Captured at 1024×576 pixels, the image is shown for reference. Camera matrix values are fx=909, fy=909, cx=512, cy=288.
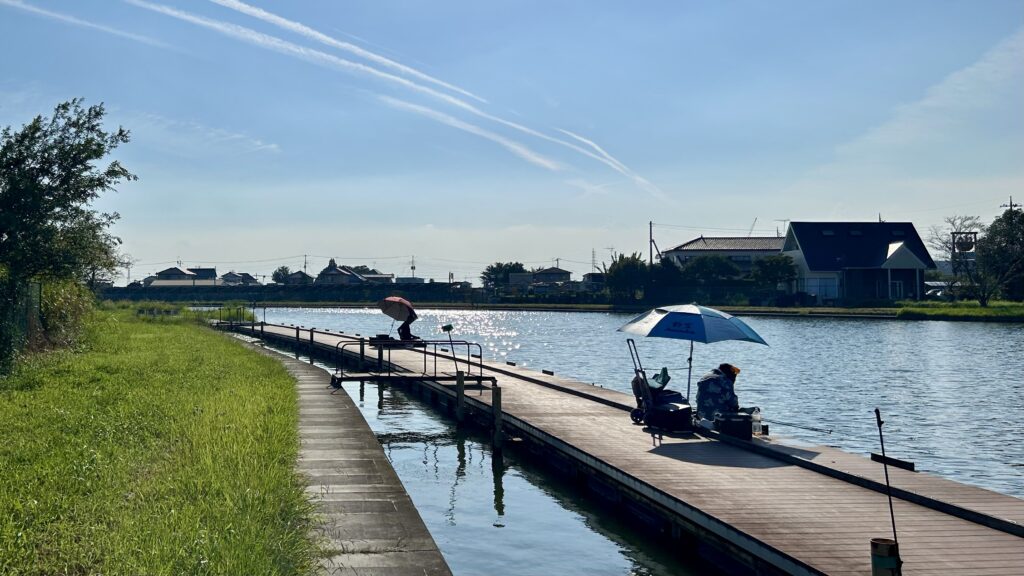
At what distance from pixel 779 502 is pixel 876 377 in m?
33.2

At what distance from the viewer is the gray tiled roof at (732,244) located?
145m

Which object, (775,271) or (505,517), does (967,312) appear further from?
(505,517)

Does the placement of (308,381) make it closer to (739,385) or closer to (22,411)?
(22,411)

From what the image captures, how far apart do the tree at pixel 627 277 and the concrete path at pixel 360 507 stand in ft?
359

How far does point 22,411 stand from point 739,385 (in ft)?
96.6

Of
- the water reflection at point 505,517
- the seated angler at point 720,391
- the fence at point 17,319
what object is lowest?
the water reflection at point 505,517

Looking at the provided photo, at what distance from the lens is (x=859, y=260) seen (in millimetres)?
109375

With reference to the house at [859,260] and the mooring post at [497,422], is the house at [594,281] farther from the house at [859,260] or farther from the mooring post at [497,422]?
the mooring post at [497,422]

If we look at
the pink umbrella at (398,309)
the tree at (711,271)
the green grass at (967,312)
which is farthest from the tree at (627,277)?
the pink umbrella at (398,309)

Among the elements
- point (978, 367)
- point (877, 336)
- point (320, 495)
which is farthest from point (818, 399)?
point (877, 336)

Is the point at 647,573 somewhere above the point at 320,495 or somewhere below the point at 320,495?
below

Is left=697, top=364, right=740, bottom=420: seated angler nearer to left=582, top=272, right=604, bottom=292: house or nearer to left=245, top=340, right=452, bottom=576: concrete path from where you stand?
left=245, top=340, right=452, bottom=576: concrete path

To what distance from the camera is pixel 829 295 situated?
11169cm

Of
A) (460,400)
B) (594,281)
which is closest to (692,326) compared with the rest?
(460,400)
